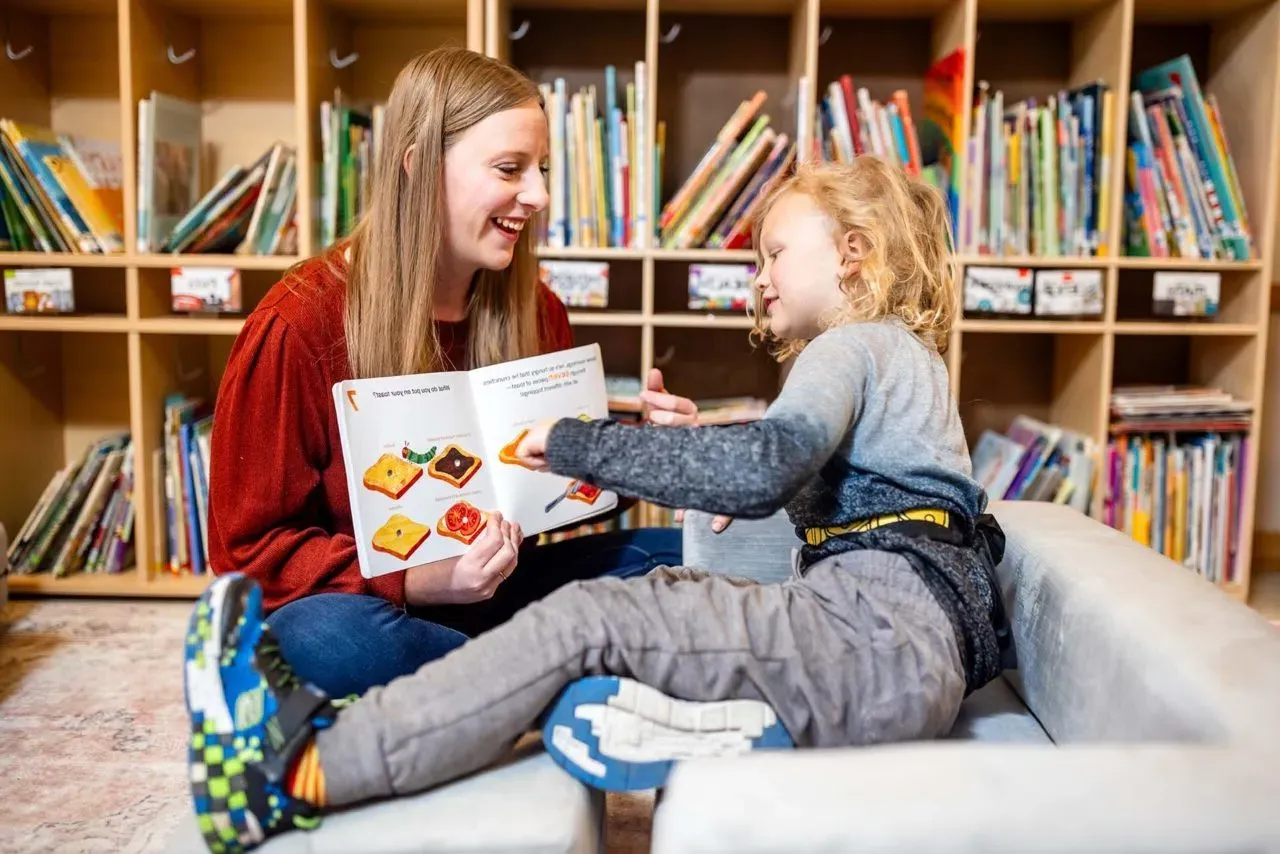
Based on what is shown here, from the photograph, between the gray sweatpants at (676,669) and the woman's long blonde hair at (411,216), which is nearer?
the gray sweatpants at (676,669)

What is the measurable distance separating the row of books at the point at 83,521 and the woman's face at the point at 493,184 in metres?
1.38

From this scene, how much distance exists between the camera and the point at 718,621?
0.98 meters

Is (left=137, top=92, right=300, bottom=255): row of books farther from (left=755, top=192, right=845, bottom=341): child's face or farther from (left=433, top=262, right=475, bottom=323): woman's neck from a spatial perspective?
(left=755, top=192, right=845, bottom=341): child's face

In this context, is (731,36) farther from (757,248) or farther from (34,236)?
(34,236)

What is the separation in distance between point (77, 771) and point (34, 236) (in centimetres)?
133

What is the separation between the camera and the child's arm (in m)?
Answer: 0.96

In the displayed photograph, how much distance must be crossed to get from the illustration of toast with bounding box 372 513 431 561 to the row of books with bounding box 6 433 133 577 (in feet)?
4.89

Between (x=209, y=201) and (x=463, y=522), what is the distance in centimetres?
140

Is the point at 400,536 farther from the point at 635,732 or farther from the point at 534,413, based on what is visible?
the point at 635,732

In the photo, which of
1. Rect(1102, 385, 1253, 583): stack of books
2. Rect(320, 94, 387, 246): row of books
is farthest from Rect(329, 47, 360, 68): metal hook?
Rect(1102, 385, 1253, 583): stack of books

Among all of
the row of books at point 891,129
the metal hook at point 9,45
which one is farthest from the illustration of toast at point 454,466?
the metal hook at point 9,45

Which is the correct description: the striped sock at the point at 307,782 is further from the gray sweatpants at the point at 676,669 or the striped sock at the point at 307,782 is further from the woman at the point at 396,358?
the woman at the point at 396,358

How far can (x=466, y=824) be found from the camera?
84cm

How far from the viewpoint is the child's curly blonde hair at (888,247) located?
1243 millimetres
